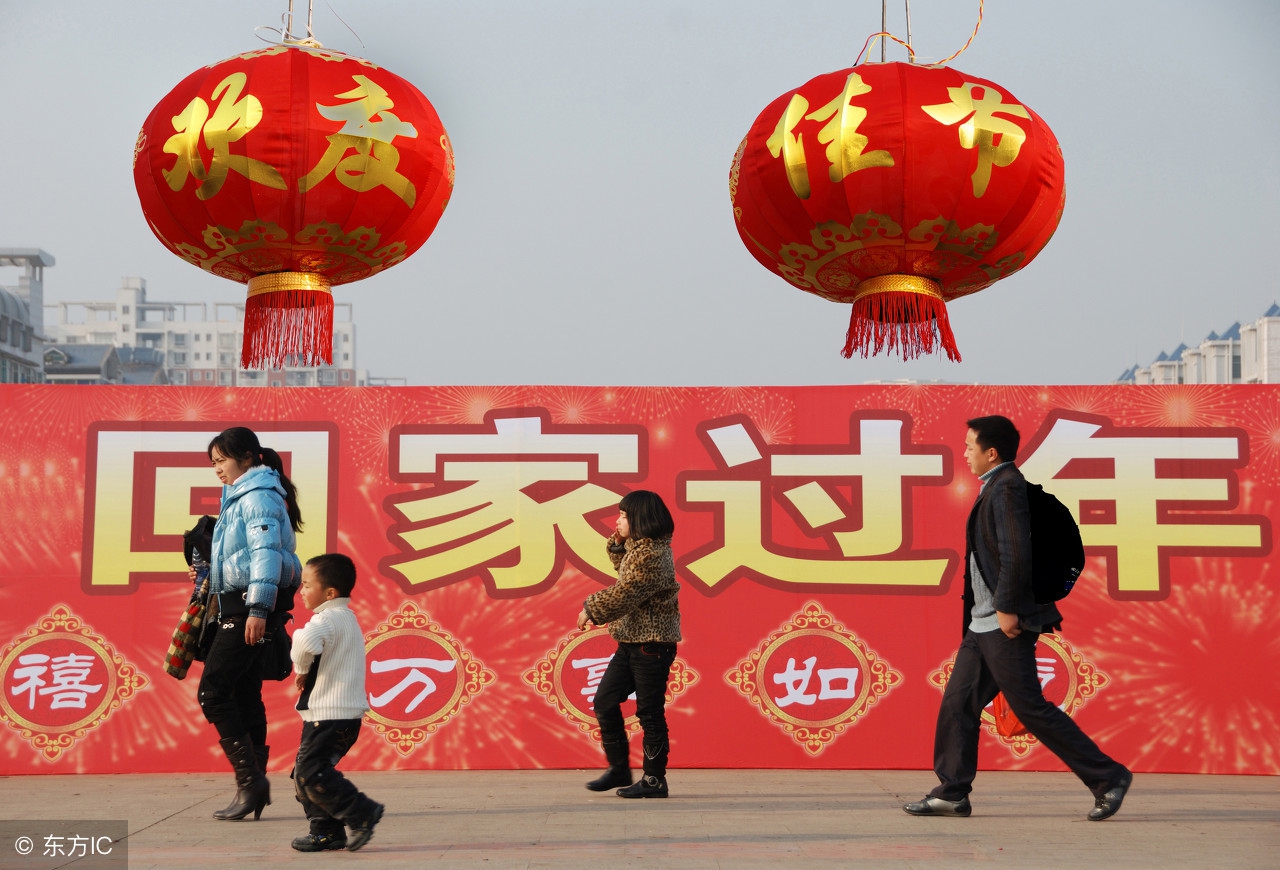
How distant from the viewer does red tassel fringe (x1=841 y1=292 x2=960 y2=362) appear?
Answer: 343cm

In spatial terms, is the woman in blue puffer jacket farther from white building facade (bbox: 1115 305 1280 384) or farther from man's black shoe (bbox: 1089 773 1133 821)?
white building facade (bbox: 1115 305 1280 384)

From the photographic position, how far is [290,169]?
3166 mm

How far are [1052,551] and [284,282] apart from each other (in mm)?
2562

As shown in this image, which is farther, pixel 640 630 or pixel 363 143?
pixel 640 630

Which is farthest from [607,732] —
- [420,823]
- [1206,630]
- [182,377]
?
[182,377]

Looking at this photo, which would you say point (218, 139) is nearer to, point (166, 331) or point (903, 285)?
point (903, 285)

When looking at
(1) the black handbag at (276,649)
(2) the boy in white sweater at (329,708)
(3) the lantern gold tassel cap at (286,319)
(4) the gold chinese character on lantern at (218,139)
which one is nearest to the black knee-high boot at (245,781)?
(1) the black handbag at (276,649)

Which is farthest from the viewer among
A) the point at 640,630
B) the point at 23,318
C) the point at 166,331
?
the point at 166,331

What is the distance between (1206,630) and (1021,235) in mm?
2906

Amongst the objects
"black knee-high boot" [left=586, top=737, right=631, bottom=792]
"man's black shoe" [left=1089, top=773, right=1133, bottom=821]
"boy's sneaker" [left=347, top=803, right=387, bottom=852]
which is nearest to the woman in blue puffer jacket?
"boy's sneaker" [left=347, top=803, right=387, bottom=852]

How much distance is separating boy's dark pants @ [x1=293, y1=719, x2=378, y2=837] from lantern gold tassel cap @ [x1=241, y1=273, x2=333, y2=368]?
1.09 m

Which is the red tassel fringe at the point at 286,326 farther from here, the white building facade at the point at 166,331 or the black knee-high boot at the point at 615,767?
the white building facade at the point at 166,331

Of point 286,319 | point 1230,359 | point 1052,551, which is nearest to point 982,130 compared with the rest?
point 1052,551

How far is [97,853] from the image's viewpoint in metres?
3.63
